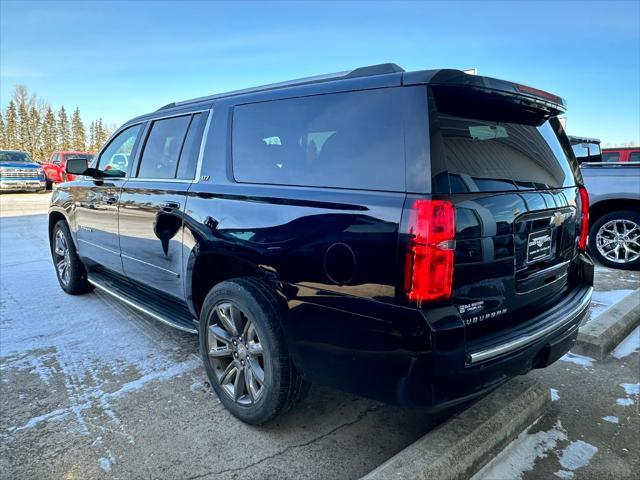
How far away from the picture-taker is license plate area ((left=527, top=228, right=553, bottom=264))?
2.17m

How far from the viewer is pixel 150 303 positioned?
358 cm

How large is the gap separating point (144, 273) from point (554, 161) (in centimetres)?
297

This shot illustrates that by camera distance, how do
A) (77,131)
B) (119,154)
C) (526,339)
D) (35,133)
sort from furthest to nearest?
(77,131) → (35,133) → (119,154) → (526,339)

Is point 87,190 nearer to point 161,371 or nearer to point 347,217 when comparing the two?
point 161,371

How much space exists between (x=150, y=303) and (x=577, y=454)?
3.01m

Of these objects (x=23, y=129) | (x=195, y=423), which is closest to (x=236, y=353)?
(x=195, y=423)

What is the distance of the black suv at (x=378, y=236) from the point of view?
1.84 meters

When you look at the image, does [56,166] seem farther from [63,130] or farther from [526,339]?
[63,130]

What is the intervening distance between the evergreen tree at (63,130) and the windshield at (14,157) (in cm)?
4612

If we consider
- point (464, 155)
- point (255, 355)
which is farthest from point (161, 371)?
point (464, 155)

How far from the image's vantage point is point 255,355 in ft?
8.24

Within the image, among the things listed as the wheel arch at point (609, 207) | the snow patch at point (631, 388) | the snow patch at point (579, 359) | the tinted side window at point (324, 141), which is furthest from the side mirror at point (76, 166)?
the wheel arch at point (609, 207)

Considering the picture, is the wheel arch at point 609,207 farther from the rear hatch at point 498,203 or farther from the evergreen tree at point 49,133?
the evergreen tree at point 49,133

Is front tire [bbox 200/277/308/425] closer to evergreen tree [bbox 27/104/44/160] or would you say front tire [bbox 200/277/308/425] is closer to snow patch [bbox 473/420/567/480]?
snow patch [bbox 473/420/567/480]
